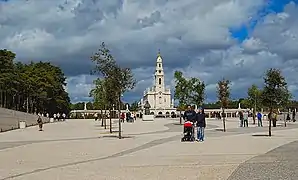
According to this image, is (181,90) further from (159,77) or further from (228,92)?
(159,77)

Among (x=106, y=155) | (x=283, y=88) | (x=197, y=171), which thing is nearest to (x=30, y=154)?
(x=106, y=155)

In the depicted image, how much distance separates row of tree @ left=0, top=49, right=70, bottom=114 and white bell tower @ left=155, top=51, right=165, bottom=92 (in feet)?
166

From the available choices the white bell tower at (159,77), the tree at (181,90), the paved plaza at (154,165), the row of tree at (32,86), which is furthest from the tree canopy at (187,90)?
the white bell tower at (159,77)

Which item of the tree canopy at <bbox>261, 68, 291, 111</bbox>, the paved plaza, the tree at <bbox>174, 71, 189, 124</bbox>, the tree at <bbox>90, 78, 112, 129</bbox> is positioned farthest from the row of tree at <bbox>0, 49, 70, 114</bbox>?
the paved plaza

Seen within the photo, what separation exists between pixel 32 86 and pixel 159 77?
269 ft

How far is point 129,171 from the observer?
52.7ft

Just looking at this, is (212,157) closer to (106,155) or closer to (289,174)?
(106,155)

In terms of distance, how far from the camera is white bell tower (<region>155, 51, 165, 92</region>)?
6841 inches

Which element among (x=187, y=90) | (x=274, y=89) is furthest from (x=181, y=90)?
(x=274, y=89)

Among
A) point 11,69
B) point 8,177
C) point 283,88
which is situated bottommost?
point 8,177

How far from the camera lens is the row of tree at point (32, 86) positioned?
87.6 meters

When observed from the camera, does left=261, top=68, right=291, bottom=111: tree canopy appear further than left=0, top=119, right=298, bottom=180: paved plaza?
Yes

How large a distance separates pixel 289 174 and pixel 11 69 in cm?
8243

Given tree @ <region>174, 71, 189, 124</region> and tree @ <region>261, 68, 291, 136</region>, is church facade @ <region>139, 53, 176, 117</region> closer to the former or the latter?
tree @ <region>174, 71, 189, 124</region>
